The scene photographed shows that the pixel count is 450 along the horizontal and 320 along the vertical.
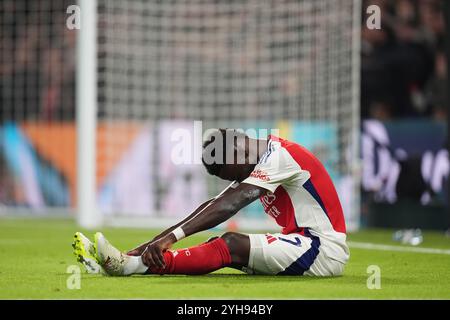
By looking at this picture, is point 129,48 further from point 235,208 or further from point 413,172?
point 235,208

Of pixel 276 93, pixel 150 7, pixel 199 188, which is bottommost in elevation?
pixel 199 188

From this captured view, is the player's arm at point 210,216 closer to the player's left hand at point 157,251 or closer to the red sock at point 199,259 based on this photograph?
the player's left hand at point 157,251

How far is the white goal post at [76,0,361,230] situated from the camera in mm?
15812

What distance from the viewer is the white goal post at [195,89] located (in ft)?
51.9

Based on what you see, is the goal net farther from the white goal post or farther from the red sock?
the red sock

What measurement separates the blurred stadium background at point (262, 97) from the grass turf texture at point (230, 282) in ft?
16.7

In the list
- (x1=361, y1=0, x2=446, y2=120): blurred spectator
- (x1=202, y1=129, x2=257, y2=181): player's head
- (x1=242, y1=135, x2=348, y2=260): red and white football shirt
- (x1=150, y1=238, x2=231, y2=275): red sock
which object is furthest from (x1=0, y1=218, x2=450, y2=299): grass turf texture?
(x1=361, y1=0, x2=446, y2=120): blurred spectator

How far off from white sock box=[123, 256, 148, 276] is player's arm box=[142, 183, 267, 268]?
82mm

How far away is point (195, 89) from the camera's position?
17594mm

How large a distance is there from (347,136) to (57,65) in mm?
8483

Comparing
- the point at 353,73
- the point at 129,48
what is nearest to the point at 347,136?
the point at 353,73

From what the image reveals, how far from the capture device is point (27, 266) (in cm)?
884

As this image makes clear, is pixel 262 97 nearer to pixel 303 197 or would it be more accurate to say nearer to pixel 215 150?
pixel 303 197

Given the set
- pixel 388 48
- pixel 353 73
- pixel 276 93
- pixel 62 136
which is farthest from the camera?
pixel 62 136
